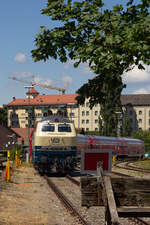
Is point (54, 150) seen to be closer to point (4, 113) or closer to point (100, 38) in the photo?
point (100, 38)

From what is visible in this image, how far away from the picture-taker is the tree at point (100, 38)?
26.2 feet

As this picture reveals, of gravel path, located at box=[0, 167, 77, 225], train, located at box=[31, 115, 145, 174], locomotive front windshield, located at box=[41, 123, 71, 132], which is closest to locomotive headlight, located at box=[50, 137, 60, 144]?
train, located at box=[31, 115, 145, 174]

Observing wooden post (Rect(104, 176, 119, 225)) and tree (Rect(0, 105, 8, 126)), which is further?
tree (Rect(0, 105, 8, 126))

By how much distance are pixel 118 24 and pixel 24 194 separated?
840 centimetres

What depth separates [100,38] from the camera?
8430 mm

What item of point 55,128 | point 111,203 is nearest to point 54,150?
point 55,128

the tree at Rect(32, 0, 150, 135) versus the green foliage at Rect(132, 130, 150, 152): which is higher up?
the tree at Rect(32, 0, 150, 135)

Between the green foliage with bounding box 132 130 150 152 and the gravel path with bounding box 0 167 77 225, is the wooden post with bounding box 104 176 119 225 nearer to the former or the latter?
the gravel path with bounding box 0 167 77 225

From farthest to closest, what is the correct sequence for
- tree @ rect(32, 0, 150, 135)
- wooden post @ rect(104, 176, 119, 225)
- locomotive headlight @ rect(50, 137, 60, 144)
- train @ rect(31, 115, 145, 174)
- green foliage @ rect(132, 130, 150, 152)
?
green foliage @ rect(132, 130, 150, 152) < locomotive headlight @ rect(50, 137, 60, 144) < train @ rect(31, 115, 145, 174) < tree @ rect(32, 0, 150, 135) < wooden post @ rect(104, 176, 119, 225)

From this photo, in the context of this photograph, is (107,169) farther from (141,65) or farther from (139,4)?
(139,4)

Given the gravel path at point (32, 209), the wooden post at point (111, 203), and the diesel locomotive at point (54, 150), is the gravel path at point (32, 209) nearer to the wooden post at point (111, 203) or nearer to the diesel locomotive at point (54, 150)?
the wooden post at point (111, 203)

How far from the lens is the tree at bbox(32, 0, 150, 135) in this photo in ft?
26.2

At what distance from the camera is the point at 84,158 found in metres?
7.28

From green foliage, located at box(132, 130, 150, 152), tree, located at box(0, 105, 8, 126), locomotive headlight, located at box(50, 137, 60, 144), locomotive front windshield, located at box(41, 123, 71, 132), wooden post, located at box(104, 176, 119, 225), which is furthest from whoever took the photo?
tree, located at box(0, 105, 8, 126)
